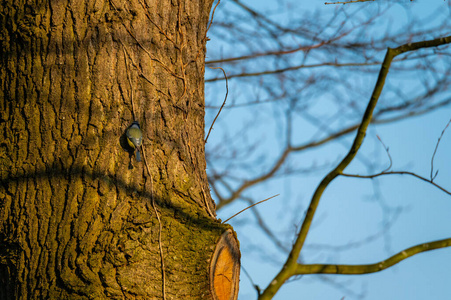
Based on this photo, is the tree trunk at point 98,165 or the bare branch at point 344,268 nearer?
the bare branch at point 344,268

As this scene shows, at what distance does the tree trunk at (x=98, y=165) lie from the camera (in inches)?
55.7

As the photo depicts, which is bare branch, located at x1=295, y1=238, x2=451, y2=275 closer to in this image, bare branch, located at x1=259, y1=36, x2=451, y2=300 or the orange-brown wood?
bare branch, located at x1=259, y1=36, x2=451, y2=300

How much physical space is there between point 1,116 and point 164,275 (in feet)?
2.69

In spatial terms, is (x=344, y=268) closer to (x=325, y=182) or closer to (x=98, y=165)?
(x=325, y=182)

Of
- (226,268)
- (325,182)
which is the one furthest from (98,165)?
(325,182)

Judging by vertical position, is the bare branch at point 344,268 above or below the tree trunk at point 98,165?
below

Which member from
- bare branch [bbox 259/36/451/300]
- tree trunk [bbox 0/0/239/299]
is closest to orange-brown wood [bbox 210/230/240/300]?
tree trunk [bbox 0/0/239/299]

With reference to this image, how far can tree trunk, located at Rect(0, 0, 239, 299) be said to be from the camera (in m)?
1.42

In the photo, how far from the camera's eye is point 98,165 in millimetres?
1477

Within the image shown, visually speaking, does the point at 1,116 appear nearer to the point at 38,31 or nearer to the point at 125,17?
the point at 38,31

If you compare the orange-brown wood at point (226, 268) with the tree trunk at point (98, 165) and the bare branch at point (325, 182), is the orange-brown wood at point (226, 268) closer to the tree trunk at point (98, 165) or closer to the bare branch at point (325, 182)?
the tree trunk at point (98, 165)

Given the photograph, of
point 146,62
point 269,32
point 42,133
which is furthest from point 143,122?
point 269,32

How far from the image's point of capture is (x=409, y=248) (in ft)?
4.09

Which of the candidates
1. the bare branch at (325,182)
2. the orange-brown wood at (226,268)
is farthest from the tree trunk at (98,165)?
the bare branch at (325,182)
